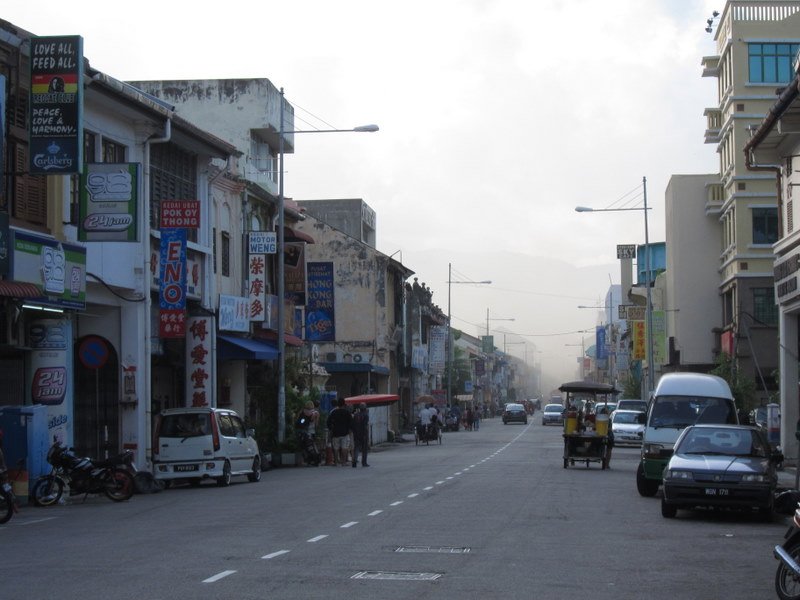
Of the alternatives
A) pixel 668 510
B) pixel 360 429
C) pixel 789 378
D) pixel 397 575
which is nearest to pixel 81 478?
pixel 668 510

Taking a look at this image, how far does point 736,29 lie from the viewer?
172ft

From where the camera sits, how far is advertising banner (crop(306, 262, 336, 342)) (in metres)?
46.5

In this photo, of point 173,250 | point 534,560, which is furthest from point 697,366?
point 534,560

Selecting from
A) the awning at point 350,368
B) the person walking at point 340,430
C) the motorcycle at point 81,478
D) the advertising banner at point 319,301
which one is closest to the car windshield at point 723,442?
the motorcycle at point 81,478

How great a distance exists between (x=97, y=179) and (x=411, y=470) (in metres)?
12.1

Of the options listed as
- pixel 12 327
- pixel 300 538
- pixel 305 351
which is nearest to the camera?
pixel 300 538

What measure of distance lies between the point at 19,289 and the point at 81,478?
150 inches

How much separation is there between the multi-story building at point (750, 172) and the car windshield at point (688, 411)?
84.3 ft

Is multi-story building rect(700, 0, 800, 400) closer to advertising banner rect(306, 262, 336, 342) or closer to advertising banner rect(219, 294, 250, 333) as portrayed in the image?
advertising banner rect(306, 262, 336, 342)

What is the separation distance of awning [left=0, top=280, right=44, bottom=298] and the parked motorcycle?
16467 mm

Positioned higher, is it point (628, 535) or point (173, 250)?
point (173, 250)

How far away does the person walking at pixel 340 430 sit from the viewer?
3634 cm

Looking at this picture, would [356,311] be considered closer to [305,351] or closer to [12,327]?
[305,351]

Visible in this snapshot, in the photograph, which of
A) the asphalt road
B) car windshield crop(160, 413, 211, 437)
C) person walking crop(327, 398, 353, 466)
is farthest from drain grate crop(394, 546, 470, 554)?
person walking crop(327, 398, 353, 466)
